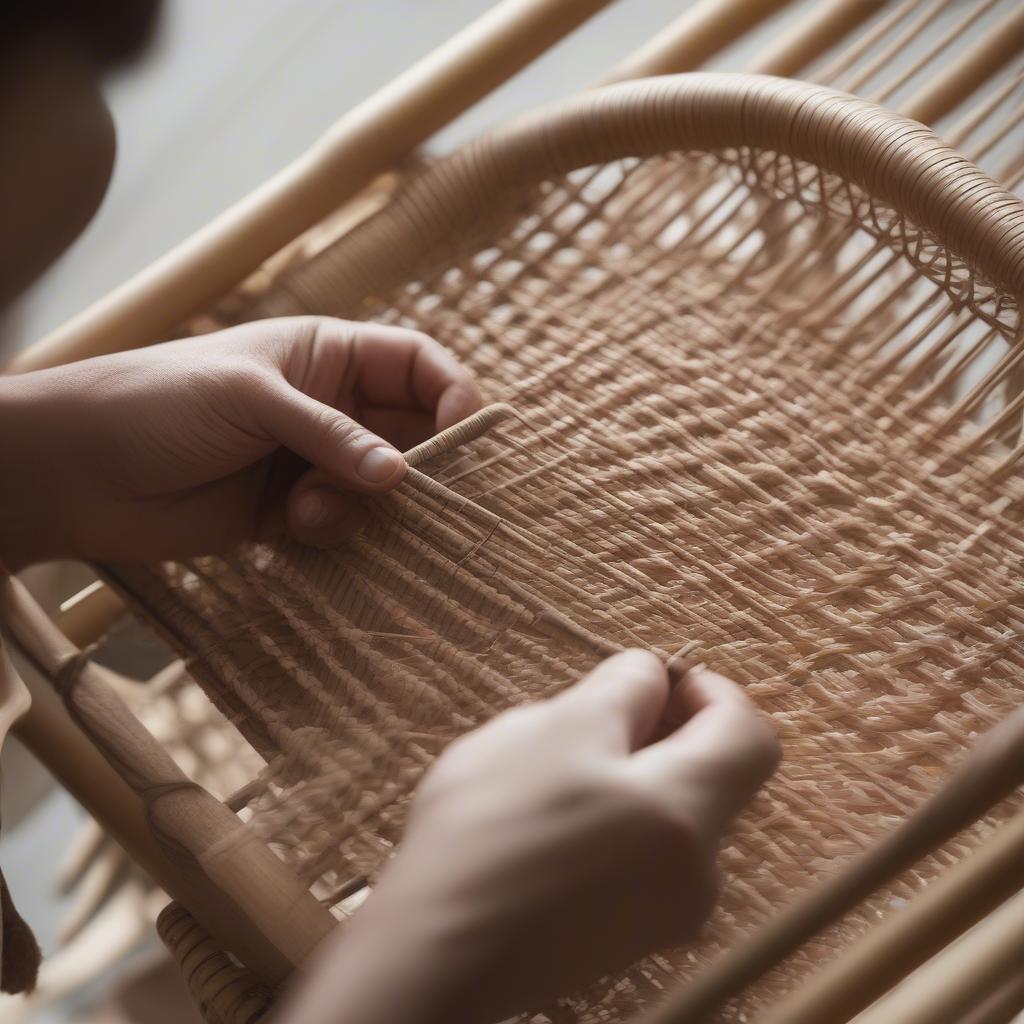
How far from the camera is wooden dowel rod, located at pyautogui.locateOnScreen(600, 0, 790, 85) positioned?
2.46ft

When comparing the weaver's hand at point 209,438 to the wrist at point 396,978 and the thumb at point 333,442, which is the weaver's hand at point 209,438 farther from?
the wrist at point 396,978

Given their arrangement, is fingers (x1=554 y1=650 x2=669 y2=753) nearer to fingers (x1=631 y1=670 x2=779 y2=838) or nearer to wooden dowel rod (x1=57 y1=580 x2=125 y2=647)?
fingers (x1=631 y1=670 x2=779 y2=838)

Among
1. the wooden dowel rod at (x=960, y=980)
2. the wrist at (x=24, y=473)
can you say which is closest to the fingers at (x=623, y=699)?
the wooden dowel rod at (x=960, y=980)

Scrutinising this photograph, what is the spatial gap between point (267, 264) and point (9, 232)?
0.61m

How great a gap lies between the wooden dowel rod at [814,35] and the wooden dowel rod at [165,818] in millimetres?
553

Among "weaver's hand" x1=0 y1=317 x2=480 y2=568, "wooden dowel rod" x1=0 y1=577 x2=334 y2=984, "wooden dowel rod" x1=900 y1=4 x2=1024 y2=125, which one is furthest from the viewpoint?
"wooden dowel rod" x1=900 y1=4 x2=1024 y2=125

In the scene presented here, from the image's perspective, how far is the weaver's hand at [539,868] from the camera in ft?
1.13

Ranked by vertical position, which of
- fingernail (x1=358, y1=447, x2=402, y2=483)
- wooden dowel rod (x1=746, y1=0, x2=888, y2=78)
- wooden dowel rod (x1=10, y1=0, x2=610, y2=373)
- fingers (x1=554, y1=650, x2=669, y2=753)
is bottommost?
fingers (x1=554, y1=650, x2=669, y2=753)

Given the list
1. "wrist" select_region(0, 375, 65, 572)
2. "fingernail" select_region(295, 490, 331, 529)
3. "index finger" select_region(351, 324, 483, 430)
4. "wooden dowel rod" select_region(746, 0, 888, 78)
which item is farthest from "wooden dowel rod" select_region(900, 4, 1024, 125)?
"wrist" select_region(0, 375, 65, 572)

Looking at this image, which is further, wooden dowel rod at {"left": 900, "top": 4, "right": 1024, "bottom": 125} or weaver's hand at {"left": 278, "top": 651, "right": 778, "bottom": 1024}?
wooden dowel rod at {"left": 900, "top": 4, "right": 1024, "bottom": 125}

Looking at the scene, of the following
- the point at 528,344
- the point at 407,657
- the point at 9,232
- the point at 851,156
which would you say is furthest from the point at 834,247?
the point at 9,232

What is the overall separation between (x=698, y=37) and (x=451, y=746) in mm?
519

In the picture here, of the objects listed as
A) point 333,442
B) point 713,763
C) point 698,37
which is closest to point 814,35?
point 698,37

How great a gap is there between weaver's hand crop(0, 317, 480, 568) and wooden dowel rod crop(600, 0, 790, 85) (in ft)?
0.86
